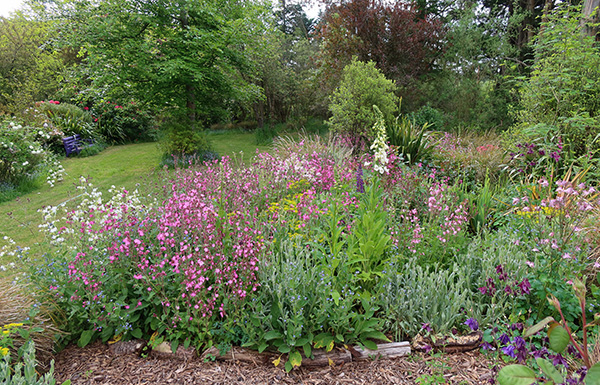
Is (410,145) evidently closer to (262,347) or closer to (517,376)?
(262,347)

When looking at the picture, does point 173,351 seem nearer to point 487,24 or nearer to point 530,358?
point 530,358

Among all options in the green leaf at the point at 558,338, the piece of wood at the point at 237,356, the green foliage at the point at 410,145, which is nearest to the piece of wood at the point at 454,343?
the piece of wood at the point at 237,356

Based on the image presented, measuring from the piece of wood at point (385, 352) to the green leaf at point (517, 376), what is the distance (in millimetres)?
1243

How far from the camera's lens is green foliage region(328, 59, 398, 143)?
26.9 feet

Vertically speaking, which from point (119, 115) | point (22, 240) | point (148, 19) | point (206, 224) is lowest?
point (22, 240)

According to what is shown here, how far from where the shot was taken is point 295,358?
2275 millimetres

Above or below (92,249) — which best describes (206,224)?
above

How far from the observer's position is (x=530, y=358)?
2.27 meters

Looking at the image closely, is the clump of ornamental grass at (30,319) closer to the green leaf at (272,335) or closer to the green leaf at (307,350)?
the green leaf at (272,335)

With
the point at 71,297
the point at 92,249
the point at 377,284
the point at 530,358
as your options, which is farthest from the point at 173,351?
the point at 530,358

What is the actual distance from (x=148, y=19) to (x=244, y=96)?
312cm

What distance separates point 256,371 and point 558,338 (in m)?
1.81

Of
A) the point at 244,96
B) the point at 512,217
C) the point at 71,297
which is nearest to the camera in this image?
the point at 71,297

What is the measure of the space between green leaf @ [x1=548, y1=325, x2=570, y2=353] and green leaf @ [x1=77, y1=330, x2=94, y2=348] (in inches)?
116
